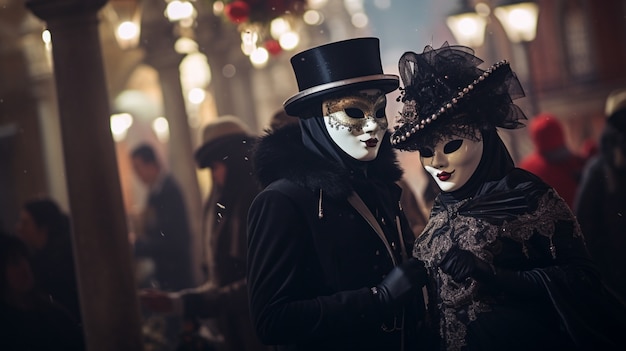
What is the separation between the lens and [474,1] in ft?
18.1

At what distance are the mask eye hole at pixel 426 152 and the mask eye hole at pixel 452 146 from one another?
0.05m

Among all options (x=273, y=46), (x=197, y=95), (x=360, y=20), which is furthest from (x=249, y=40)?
(x=197, y=95)

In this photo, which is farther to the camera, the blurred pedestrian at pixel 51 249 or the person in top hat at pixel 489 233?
the blurred pedestrian at pixel 51 249

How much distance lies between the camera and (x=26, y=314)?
6098mm

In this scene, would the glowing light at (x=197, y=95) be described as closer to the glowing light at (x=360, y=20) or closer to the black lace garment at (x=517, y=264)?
the glowing light at (x=360, y=20)

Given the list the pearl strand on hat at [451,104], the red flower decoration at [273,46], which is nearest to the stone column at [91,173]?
the red flower decoration at [273,46]

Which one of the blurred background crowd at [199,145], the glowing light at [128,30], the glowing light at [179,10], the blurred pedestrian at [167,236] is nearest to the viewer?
the blurred background crowd at [199,145]

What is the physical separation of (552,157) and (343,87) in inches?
104

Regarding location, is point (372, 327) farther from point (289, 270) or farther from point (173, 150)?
point (173, 150)

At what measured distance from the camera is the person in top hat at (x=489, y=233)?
357cm

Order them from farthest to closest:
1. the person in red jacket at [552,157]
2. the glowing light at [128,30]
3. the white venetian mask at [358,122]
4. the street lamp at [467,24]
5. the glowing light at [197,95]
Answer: the glowing light at [197,95] → the glowing light at [128,30] → the person in red jacket at [552,157] → the street lamp at [467,24] → the white venetian mask at [358,122]

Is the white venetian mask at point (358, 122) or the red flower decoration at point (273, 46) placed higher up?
the red flower decoration at point (273, 46)

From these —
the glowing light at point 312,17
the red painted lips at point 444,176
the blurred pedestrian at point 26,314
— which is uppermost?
the glowing light at point 312,17

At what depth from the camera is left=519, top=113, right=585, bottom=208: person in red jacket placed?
17.8ft
